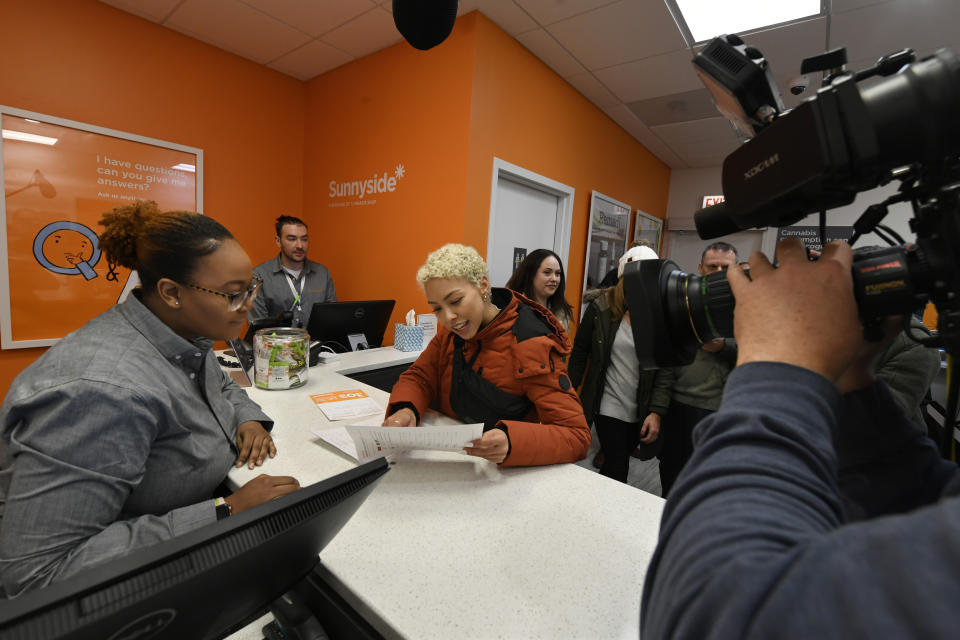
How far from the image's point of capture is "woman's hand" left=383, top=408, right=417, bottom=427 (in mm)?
1252

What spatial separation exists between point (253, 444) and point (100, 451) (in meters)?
0.41

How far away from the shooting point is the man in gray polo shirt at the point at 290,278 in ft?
9.84

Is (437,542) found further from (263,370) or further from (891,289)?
(263,370)

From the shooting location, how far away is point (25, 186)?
2305mm

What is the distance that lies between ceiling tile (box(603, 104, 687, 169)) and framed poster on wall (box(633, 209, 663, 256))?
0.71 metres

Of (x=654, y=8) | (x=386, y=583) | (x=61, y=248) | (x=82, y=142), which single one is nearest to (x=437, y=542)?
(x=386, y=583)

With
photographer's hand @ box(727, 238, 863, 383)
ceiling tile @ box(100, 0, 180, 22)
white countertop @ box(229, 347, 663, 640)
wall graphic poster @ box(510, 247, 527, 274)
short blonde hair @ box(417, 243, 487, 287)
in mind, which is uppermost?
ceiling tile @ box(100, 0, 180, 22)

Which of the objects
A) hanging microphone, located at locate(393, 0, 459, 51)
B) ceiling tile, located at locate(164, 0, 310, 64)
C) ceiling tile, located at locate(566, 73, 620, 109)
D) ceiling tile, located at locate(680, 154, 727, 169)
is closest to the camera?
hanging microphone, located at locate(393, 0, 459, 51)

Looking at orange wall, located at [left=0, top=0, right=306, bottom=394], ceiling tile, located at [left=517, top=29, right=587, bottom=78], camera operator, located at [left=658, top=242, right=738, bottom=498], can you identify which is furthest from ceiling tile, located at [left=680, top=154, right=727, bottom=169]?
orange wall, located at [left=0, top=0, right=306, bottom=394]

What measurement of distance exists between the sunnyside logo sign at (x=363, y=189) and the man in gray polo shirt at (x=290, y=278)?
16.4 inches

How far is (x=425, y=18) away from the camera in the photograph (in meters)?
1.18

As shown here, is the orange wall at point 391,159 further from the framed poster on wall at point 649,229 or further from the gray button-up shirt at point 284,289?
the framed poster on wall at point 649,229

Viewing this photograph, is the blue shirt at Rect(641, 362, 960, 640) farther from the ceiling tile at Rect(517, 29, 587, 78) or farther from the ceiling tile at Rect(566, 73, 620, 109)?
the ceiling tile at Rect(566, 73, 620, 109)

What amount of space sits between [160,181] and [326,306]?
5.38ft
